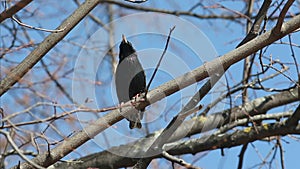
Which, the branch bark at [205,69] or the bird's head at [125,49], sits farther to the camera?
the bird's head at [125,49]

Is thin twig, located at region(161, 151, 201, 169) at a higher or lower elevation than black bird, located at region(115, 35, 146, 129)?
lower

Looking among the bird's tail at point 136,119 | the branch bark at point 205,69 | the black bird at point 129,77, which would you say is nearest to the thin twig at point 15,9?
the branch bark at point 205,69

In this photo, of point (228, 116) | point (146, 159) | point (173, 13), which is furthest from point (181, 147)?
point (173, 13)

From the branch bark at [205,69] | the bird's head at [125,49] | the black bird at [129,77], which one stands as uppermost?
the bird's head at [125,49]

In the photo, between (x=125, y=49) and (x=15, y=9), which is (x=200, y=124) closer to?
(x=125, y=49)

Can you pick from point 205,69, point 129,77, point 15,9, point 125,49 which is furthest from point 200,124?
point 15,9

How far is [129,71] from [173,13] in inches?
67.9

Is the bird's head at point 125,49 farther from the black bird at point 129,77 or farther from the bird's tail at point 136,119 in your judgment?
the bird's tail at point 136,119

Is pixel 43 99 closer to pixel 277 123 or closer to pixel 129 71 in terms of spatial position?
pixel 129 71

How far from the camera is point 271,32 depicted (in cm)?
253

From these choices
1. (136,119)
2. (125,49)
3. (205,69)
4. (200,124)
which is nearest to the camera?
(205,69)

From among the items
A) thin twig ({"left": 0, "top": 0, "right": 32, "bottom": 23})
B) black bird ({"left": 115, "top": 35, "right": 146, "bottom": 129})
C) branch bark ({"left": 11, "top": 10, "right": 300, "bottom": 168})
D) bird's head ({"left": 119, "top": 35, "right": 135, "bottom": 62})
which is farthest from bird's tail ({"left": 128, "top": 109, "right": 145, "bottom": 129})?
thin twig ({"left": 0, "top": 0, "right": 32, "bottom": 23})

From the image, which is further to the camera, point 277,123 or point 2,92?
point 277,123

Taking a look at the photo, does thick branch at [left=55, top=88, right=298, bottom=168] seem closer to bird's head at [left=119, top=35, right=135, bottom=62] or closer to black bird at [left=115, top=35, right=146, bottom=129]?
black bird at [left=115, top=35, right=146, bottom=129]
